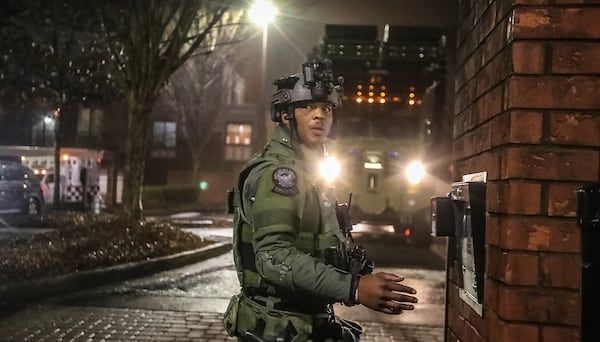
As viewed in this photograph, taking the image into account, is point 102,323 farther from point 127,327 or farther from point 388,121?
point 388,121

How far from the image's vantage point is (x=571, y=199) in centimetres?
213

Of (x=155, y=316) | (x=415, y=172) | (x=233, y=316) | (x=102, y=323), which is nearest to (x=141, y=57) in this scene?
(x=155, y=316)

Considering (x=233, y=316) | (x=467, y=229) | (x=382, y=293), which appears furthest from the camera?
(x=467, y=229)

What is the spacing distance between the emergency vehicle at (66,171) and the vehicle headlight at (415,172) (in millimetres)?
11200

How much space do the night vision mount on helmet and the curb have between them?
5.42 m

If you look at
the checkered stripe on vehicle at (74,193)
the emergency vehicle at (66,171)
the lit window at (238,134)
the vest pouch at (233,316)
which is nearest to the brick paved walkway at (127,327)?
the vest pouch at (233,316)

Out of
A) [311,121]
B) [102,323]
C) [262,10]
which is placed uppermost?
[262,10]

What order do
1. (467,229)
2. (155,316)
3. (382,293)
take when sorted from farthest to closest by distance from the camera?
(155,316), (467,229), (382,293)

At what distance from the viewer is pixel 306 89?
2.43 metres

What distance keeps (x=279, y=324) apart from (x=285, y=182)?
A: 1.79 ft

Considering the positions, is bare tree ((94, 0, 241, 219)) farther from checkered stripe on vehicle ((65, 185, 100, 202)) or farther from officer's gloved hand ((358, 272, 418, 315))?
checkered stripe on vehicle ((65, 185, 100, 202))

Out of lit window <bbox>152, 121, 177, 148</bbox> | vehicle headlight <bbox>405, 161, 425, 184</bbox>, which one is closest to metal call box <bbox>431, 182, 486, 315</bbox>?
vehicle headlight <bbox>405, 161, 425, 184</bbox>

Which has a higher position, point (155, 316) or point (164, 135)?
point (164, 135)

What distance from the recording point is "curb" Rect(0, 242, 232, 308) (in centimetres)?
671
